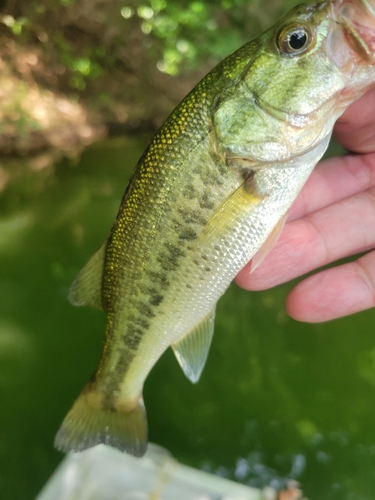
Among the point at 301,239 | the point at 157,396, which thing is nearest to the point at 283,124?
the point at 301,239

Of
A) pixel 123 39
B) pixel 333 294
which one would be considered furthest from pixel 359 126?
pixel 123 39

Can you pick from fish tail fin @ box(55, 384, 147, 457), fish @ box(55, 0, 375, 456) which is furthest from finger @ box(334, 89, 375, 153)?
fish tail fin @ box(55, 384, 147, 457)

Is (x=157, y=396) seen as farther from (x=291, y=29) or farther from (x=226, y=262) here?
(x=291, y=29)

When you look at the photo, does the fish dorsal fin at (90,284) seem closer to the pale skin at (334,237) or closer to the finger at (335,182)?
the pale skin at (334,237)

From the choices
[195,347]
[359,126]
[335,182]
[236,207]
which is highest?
[359,126]

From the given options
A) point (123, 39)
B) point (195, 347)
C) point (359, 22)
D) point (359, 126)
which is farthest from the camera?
point (123, 39)

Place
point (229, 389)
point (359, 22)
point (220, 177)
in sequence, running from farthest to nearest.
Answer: point (229, 389) → point (220, 177) → point (359, 22)

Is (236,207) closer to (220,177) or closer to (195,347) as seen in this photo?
(220,177)
